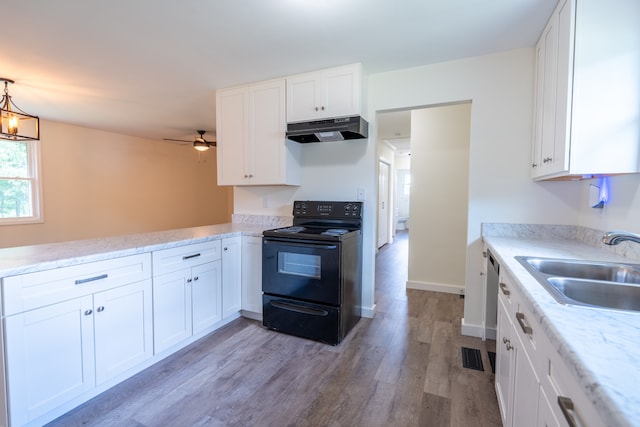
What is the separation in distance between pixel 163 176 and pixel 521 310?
681 cm

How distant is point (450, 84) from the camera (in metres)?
2.55

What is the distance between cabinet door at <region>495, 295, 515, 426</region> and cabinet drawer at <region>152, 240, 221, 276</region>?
2134 mm

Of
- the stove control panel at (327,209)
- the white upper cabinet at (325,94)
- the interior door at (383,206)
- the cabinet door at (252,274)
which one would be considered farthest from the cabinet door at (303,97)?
the interior door at (383,206)

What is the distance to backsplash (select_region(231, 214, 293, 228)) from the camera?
130 inches

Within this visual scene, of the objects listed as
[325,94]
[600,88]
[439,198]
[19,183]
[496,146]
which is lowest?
[439,198]

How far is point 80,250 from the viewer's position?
182 centimetres

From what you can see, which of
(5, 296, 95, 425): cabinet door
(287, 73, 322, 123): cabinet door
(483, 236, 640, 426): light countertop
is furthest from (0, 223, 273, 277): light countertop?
(483, 236, 640, 426): light countertop

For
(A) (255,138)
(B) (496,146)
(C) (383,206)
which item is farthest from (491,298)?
(C) (383,206)

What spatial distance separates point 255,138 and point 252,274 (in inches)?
53.8

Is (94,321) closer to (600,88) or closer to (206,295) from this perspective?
(206,295)

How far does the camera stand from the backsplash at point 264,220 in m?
3.31

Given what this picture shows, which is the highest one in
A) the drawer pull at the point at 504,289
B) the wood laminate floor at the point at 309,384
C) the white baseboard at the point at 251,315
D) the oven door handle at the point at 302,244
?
the oven door handle at the point at 302,244

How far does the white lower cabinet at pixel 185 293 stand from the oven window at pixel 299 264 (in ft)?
1.88

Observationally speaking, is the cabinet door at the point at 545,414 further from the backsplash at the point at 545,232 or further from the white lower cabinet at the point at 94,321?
the white lower cabinet at the point at 94,321
